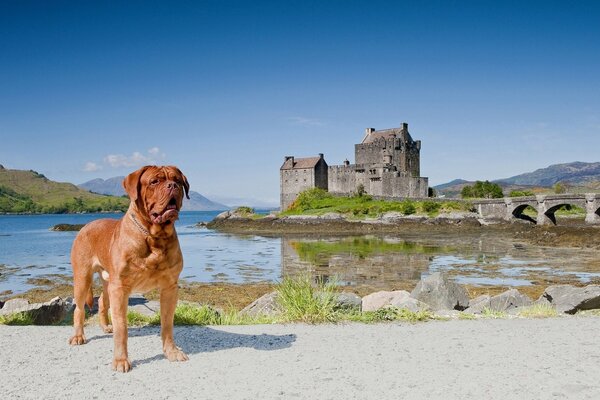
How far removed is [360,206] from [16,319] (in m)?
66.0

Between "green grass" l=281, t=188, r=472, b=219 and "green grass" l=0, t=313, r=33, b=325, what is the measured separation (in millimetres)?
61066

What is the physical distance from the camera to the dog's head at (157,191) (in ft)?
18.6

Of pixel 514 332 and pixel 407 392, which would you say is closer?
pixel 407 392

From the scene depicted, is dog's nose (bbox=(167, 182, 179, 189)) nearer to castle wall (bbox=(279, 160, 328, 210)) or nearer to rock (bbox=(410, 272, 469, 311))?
rock (bbox=(410, 272, 469, 311))

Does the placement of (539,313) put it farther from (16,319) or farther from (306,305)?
(16,319)

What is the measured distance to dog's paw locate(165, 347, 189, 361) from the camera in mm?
6414

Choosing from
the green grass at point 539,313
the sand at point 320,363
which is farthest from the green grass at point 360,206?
the sand at point 320,363

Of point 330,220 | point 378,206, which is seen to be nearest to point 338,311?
point 330,220

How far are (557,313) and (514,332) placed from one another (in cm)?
242

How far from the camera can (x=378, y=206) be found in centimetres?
7294

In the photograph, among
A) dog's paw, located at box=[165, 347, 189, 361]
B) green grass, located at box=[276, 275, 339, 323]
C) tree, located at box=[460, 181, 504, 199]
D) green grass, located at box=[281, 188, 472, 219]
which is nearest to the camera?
dog's paw, located at box=[165, 347, 189, 361]

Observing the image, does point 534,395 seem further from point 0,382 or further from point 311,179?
point 311,179

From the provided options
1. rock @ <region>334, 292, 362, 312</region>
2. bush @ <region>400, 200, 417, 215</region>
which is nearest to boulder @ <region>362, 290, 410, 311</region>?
rock @ <region>334, 292, 362, 312</region>

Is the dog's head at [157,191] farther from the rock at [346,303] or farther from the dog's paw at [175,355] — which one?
the rock at [346,303]
